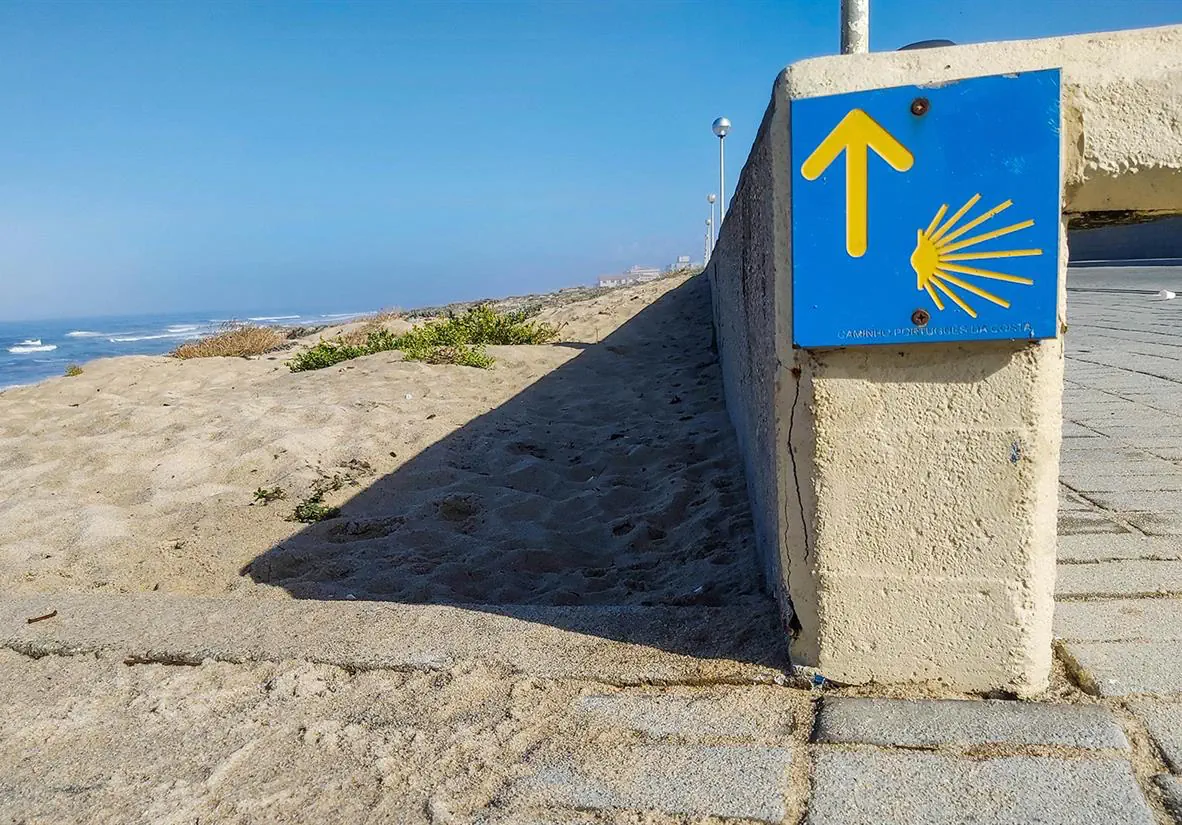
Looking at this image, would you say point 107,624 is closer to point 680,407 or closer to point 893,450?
point 893,450

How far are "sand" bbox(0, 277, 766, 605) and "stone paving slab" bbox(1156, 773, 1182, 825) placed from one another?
4.64ft

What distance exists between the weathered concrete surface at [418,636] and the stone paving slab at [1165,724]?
2.48 feet

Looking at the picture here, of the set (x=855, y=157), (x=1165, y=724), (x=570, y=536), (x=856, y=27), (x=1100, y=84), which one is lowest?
(x=570, y=536)

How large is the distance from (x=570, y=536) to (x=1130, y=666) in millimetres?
2284

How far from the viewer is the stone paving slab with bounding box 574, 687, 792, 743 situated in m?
1.73

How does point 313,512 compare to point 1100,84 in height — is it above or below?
below

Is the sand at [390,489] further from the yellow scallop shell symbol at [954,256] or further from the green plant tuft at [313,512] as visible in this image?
the yellow scallop shell symbol at [954,256]

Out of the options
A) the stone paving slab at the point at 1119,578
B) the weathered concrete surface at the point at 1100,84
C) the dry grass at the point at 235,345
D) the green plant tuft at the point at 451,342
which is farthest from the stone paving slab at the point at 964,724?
the dry grass at the point at 235,345

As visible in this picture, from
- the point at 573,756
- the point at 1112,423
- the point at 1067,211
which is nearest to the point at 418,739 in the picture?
the point at 573,756

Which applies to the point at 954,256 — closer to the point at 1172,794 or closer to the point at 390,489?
the point at 1172,794

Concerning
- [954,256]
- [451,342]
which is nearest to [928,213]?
[954,256]

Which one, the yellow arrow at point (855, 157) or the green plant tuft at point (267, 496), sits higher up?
the yellow arrow at point (855, 157)

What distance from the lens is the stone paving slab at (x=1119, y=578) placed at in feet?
7.61

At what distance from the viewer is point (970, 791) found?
149 cm
